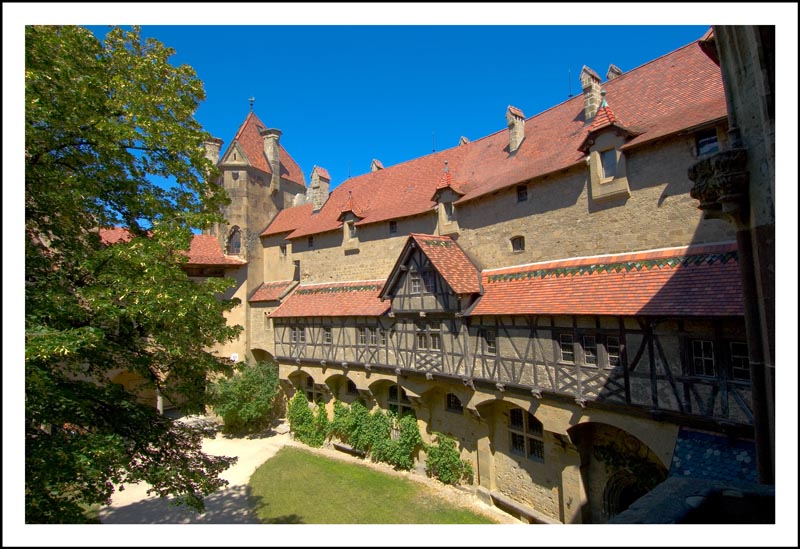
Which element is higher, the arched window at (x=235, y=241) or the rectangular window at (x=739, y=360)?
the arched window at (x=235, y=241)

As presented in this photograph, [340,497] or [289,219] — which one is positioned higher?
[289,219]

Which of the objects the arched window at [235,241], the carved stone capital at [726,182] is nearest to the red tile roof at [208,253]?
the arched window at [235,241]

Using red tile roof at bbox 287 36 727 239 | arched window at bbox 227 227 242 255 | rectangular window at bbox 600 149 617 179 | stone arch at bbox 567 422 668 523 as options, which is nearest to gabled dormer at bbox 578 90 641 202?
rectangular window at bbox 600 149 617 179

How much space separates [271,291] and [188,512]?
13.3 m

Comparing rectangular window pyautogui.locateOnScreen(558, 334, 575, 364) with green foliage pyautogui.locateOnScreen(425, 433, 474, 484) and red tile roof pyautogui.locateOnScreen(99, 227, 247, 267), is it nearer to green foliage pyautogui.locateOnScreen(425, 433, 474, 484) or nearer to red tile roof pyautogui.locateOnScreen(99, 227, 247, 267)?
green foliage pyautogui.locateOnScreen(425, 433, 474, 484)

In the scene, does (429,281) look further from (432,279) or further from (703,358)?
(703,358)

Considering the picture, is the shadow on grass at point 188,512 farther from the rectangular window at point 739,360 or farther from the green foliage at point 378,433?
the rectangular window at point 739,360

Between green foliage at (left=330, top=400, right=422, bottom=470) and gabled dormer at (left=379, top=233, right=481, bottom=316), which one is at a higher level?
gabled dormer at (left=379, top=233, right=481, bottom=316)

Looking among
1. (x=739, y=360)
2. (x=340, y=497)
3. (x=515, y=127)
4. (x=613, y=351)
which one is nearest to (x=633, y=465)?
(x=613, y=351)

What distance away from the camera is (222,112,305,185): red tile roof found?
27.7 metres

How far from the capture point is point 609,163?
41.1 ft

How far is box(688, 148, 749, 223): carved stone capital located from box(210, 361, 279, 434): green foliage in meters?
21.6

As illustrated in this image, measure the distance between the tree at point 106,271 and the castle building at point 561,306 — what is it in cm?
862

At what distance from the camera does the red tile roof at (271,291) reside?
25047 millimetres
